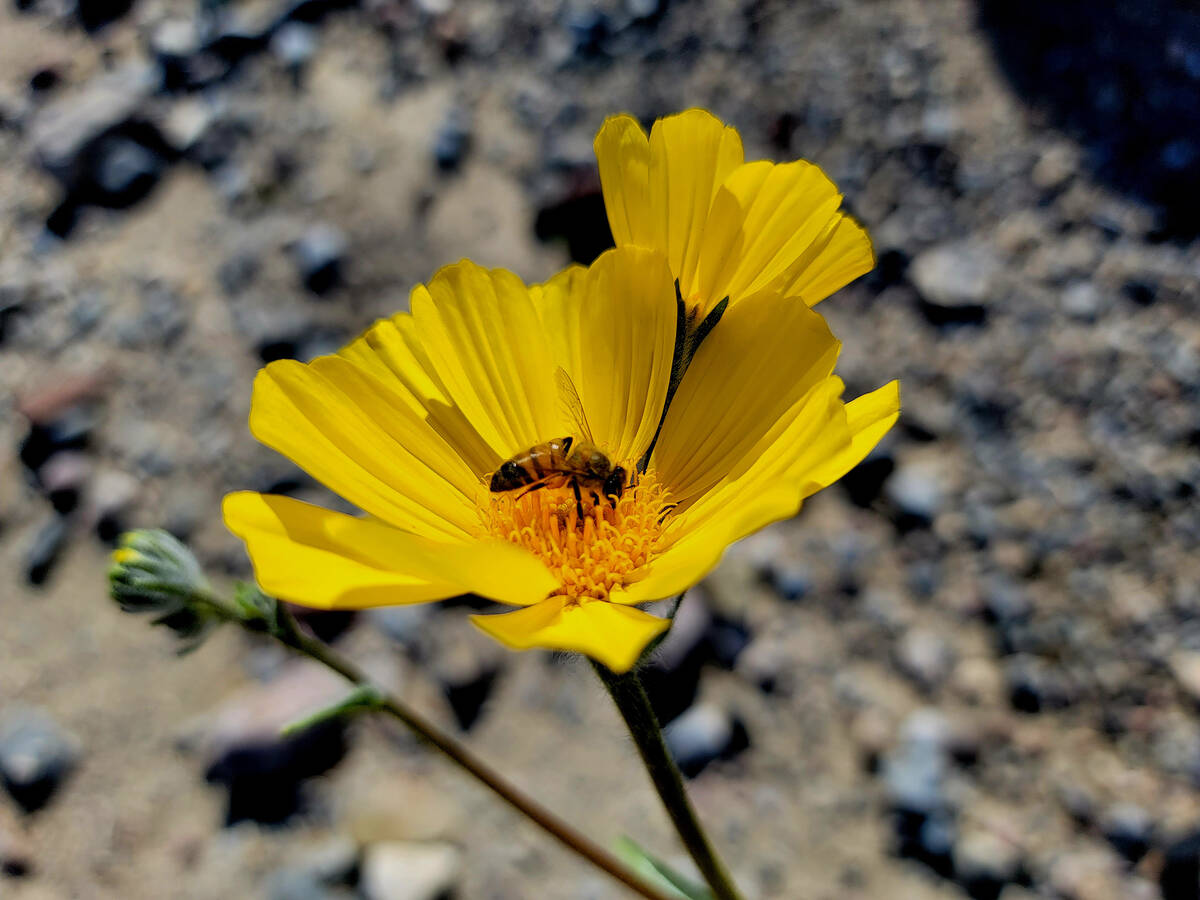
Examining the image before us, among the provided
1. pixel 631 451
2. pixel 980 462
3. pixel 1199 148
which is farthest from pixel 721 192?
pixel 1199 148

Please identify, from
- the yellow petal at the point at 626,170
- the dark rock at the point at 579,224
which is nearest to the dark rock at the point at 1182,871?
the yellow petal at the point at 626,170

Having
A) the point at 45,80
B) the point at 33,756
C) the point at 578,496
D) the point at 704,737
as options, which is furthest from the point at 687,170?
the point at 45,80

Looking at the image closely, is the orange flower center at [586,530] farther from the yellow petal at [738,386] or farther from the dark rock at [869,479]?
the dark rock at [869,479]

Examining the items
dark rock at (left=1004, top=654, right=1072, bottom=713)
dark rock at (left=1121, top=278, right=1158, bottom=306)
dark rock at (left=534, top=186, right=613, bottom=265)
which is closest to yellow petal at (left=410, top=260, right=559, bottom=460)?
dark rock at (left=1004, top=654, right=1072, bottom=713)

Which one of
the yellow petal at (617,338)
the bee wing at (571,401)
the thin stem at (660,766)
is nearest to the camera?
the thin stem at (660,766)

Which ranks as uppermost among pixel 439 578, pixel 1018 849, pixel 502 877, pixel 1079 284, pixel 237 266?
pixel 439 578

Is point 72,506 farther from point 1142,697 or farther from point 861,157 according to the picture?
point 1142,697
